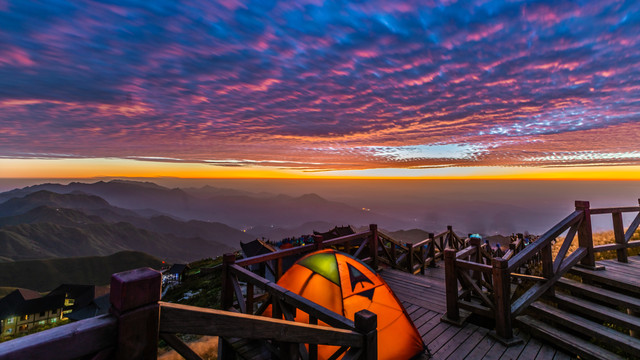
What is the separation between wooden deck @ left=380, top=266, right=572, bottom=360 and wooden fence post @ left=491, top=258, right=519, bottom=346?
0.74ft

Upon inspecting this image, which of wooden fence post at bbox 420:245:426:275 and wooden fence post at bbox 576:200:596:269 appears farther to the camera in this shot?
wooden fence post at bbox 420:245:426:275

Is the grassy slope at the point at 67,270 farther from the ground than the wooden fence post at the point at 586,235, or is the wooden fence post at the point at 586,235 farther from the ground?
the wooden fence post at the point at 586,235

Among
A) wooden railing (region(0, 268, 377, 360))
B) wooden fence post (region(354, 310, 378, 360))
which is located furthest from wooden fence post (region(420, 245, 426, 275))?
wooden railing (region(0, 268, 377, 360))

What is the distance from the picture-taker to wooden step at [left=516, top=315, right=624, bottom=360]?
4.45 m

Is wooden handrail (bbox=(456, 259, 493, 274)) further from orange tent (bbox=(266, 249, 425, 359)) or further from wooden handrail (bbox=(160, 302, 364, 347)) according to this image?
wooden handrail (bbox=(160, 302, 364, 347))

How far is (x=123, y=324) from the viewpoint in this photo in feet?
5.10

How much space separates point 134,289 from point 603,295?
8.29 metres

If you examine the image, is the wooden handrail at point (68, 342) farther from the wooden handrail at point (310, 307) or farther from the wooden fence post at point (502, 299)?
the wooden fence post at point (502, 299)

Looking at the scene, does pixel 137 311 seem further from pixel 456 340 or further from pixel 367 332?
pixel 456 340

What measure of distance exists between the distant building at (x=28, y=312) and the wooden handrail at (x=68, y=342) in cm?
7681

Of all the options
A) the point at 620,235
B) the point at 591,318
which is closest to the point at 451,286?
the point at 591,318

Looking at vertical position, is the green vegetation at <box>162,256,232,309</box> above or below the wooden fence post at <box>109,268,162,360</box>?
below

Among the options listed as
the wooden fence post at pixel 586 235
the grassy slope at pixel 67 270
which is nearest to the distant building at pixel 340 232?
the wooden fence post at pixel 586 235

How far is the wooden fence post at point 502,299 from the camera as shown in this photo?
505cm
